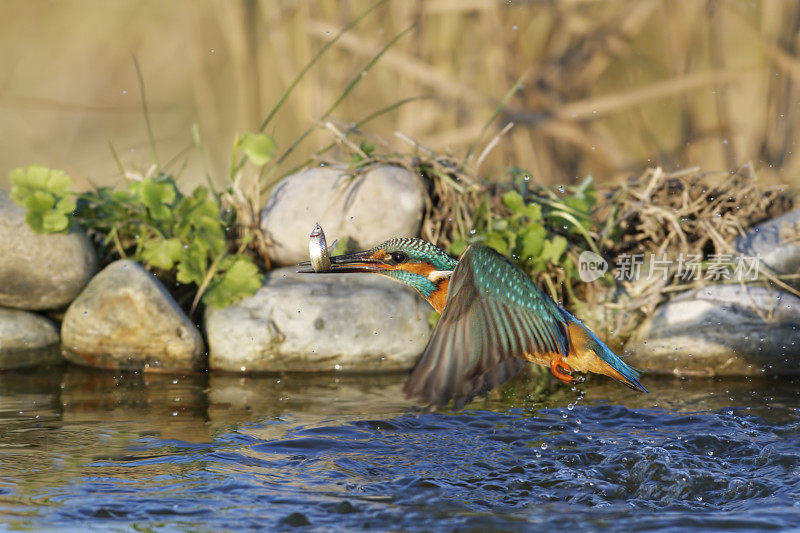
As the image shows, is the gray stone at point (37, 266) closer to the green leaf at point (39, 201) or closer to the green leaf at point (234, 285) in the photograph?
the green leaf at point (39, 201)

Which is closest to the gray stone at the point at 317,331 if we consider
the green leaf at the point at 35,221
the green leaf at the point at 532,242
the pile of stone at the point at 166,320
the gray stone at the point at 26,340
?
the pile of stone at the point at 166,320

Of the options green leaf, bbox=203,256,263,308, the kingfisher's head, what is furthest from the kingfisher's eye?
green leaf, bbox=203,256,263,308

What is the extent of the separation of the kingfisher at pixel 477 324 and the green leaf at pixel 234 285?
66.3 inches

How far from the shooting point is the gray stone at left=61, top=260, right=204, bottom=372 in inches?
181

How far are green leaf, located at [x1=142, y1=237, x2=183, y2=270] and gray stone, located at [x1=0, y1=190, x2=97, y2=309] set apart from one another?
1.14 ft

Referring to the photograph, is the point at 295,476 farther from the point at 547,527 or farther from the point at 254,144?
the point at 254,144

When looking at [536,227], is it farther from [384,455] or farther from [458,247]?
[384,455]

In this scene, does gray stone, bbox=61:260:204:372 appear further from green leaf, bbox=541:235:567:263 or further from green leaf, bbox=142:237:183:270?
green leaf, bbox=541:235:567:263

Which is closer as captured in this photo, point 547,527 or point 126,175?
point 547,527

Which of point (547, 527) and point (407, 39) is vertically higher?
point (407, 39)

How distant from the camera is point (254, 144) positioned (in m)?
5.05

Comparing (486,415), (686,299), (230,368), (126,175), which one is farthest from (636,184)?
(126,175)

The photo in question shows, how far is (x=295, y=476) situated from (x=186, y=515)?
0.48m

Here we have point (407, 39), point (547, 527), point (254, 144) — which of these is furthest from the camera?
point (407, 39)
